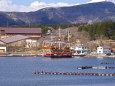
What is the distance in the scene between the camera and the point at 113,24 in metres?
101

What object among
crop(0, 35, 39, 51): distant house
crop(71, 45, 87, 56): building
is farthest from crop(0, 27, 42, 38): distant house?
crop(71, 45, 87, 56): building

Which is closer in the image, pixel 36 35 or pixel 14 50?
pixel 14 50

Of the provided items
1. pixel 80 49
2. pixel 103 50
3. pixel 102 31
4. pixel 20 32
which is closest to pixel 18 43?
pixel 80 49

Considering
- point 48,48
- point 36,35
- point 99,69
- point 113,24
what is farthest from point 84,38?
point 99,69

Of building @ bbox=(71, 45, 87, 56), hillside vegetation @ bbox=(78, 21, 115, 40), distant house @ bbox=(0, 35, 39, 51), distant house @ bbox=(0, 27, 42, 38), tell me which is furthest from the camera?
distant house @ bbox=(0, 27, 42, 38)

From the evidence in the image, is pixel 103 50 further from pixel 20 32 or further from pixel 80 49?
pixel 20 32

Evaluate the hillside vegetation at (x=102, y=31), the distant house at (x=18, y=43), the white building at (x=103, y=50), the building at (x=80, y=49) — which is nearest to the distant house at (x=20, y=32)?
the distant house at (x=18, y=43)

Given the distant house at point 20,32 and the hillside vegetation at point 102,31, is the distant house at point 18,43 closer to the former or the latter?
the distant house at point 20,32

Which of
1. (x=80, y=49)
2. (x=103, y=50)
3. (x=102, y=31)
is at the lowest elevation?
(x=103, y=50)

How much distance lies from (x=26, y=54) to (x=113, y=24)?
27508 mm

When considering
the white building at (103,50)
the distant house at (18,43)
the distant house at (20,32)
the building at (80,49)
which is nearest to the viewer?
the white building at (103,50)

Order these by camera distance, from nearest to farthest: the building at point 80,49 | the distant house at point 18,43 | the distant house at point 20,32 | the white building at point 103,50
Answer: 1. the white building at point 103,50
2. the building at point 80,49
3. the distant house at point 18,43
4. the distant house at point 20,32

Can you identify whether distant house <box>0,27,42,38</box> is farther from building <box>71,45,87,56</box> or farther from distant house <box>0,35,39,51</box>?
building <box>71,45,87,56</box>

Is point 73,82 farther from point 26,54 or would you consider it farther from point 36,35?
point 36,35
